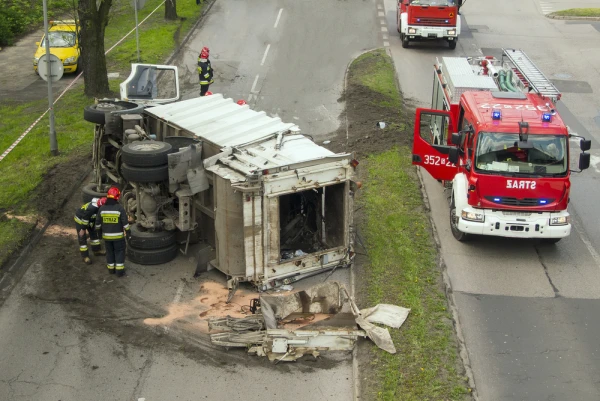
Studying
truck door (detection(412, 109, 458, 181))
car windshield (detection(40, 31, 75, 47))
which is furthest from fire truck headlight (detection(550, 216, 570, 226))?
car windshield (detection(40, 31, 75, 47))

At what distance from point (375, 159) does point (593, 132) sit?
20.7 ft

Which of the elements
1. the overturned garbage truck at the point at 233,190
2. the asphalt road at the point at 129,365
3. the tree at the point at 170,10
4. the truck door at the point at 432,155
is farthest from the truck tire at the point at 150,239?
the tree at the point at 170,10

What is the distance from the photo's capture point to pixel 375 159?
726 inches

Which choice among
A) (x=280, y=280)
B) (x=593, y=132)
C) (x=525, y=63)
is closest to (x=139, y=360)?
(x=280, y=280)

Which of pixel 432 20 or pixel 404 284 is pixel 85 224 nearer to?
pixel 404 284

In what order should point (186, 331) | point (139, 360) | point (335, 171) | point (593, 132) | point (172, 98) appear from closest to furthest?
point (139, 360) → point (186, 331) → point (335, 171) → point (172, 98) → point (593, 132)

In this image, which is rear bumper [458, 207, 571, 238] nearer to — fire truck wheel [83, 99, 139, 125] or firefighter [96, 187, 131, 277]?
firefighter [96, 187, 131, 277]

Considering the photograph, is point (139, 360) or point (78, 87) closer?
point (139, 360)

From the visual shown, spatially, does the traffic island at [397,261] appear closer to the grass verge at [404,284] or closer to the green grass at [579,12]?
the grass verge at [404,284]

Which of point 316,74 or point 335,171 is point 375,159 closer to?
point 335,171

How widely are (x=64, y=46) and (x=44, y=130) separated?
21.8ft

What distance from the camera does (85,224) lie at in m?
13.6

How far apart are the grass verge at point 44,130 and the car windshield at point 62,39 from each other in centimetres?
128

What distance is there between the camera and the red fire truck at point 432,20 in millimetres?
27062
